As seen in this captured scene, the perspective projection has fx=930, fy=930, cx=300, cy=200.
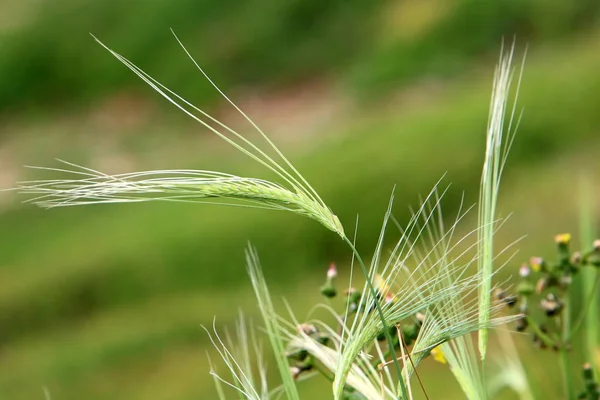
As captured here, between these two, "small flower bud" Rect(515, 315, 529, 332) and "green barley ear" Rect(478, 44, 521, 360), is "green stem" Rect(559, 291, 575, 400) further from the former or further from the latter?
"green barley ear" Rect(478, 44, 521, 360)

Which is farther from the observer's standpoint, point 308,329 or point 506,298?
point 308,329

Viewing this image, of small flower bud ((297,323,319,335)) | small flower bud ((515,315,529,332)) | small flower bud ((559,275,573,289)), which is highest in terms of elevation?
small flower bud ((297,323,319,335))

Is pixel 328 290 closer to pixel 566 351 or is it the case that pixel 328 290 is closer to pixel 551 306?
pixel 551 306

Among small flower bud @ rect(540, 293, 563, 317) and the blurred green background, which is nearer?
small flower bud @ rect(540, 293, 563, 317)

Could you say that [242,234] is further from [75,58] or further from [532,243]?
[75,58]

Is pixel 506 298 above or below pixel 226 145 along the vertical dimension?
below

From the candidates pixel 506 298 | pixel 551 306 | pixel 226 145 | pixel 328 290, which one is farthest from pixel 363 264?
pixel 226 145

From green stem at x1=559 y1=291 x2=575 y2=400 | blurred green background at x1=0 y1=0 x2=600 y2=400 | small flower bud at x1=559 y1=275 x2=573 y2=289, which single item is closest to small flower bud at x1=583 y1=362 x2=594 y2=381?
green stem at x1=559 y1=291 x2=575 y2=400

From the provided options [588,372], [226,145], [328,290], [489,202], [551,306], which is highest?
[226,145]
